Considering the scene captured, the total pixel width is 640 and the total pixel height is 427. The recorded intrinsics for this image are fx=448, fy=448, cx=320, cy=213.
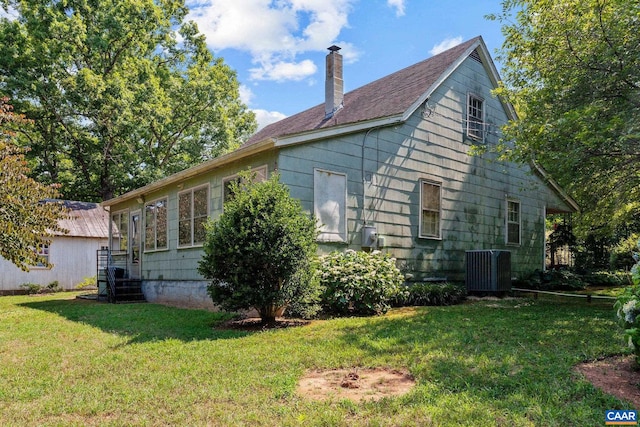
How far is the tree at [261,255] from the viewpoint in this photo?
7.23 meters

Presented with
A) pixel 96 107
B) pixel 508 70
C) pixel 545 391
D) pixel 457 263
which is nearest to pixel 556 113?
pixel 508 70

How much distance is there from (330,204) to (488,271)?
506 centimetres

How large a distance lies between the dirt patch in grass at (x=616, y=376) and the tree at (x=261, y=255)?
4.21 meters

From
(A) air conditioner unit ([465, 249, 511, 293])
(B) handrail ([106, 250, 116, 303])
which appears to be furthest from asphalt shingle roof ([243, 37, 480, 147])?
(B) handrail ([106, 250, 116, 303])

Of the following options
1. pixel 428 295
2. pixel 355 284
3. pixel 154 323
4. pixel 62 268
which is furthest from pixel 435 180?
pixel 62 268

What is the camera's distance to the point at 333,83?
12727 millimetres

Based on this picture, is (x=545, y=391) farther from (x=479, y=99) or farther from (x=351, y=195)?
(x=479, y=99)

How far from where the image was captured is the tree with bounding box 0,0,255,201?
68.6 feet

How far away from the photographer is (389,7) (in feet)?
38.9

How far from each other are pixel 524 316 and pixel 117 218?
1433cm

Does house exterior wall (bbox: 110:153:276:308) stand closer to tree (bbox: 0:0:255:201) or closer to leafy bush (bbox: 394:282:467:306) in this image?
leafy bush (bbox: 394:282:467:306)

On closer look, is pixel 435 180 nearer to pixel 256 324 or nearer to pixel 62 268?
pixel 256 324

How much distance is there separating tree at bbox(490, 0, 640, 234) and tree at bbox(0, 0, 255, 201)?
17.9 m

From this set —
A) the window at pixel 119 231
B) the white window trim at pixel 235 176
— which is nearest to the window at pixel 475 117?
the white window trim at pixel 235 176
